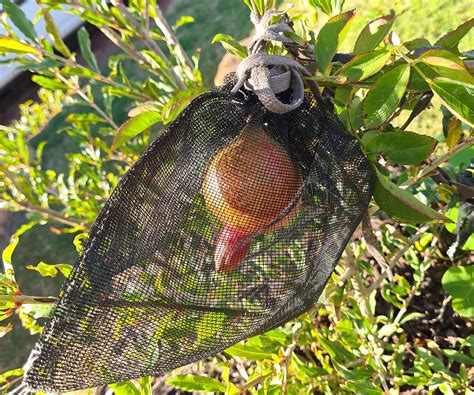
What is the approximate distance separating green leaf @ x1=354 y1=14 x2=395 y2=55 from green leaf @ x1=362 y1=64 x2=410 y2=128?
0.31 ft

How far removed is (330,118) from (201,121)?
A: 0.17m

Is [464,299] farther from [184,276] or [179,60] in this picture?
[179,60]

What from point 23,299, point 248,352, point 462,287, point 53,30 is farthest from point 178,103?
point 53,30

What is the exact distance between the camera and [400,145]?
0.70 metres

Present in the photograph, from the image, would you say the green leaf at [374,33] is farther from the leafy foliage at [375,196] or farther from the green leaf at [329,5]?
the green leaf at [329,5]

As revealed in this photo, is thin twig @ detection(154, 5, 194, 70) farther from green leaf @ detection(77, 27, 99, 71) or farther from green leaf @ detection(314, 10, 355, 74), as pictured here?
green leaf @ detection(314, 10, 355, 74)

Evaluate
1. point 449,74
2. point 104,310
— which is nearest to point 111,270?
point 104,310

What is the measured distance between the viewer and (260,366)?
101cm

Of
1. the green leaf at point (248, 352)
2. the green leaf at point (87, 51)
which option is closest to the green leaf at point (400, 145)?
the green leaf at point (248, 352)

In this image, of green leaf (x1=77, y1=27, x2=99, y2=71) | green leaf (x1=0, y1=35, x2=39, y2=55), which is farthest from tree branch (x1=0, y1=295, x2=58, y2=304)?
green leaf (x1=77, y1=27, x2=99, y2=71)

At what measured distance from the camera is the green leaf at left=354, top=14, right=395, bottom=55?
712 millimetres

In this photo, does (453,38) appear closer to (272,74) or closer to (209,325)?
(272,74)

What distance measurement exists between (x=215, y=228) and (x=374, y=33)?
355mm

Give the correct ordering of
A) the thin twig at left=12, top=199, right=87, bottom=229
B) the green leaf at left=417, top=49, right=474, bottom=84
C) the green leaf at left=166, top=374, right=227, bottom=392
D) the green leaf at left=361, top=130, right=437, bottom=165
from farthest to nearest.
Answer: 1. the thin twig at left=12, top=199, right=87, bottom=229
2. the green leaf at left=166, top=374, right=227, bottom=392
3. the green leaf at left=361, top=130, right=437, bottom=165
4. the green leaf at left=417, top=49, right=474, bottom=84
